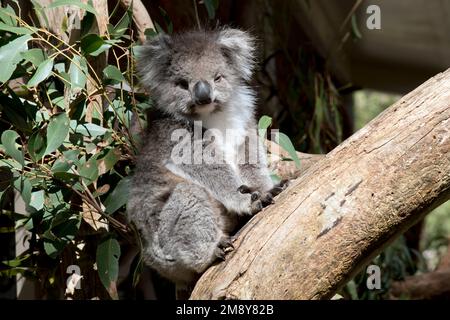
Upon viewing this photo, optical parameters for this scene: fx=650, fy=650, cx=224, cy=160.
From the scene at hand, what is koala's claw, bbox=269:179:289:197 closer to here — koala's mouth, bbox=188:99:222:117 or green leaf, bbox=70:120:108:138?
koala's mouth, bbox=188:99:222:117

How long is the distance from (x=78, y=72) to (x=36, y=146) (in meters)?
0.43

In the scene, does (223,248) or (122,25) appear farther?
(122,25)

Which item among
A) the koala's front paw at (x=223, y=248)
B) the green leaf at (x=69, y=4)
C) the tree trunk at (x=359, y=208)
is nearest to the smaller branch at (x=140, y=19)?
the green leaf at (x=69, y=4)

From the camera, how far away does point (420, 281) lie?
18.5ft

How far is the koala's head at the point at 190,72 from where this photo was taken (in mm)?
3326

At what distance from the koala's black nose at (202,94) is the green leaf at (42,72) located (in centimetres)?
73

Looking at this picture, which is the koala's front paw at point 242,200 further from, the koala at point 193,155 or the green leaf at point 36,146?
the green leaf at point 36,146

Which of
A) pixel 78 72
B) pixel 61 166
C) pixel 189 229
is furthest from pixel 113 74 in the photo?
pixel 189 229

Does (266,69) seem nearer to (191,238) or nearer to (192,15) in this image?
(192,15)

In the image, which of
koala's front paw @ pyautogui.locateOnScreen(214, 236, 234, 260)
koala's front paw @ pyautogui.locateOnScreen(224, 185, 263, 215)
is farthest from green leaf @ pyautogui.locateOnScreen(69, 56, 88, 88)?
koala's front paw @ pyautogui.locateOnScreen(214, 236, 234, 260)

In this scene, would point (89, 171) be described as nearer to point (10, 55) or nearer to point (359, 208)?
point (10, 55)

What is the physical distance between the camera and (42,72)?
292 cm

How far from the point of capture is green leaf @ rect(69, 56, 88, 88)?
309 cm

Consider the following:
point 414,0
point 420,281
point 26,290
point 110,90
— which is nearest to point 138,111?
point 110,90
